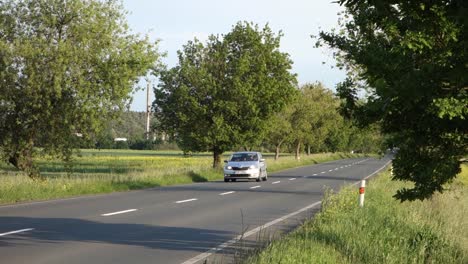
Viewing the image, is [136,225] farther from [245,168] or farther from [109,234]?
[245,168]

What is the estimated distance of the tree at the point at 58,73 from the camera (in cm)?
2395

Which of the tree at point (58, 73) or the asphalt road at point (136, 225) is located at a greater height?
the tree at point (58, 73)

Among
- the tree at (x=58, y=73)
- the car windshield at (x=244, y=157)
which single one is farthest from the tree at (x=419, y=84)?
the car windshield at (x=244, y=157)

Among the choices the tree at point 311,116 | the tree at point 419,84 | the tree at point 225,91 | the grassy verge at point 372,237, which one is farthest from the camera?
the tree at point 311,116

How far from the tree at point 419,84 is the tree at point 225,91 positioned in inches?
1337

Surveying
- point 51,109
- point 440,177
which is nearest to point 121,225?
point 440,177

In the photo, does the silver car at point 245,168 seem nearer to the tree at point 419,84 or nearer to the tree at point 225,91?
the tree at point 225,91

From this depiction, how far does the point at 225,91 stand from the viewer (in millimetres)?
43906

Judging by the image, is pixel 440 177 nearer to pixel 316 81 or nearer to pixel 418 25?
pixel 418 25

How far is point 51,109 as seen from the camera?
24.5m

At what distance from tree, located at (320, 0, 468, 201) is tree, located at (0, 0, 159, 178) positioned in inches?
663

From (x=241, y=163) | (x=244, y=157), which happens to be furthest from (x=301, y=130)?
(x=241, y=163)

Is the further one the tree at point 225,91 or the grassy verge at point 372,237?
the tree at point 225,91

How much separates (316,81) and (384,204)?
86.3 metres
